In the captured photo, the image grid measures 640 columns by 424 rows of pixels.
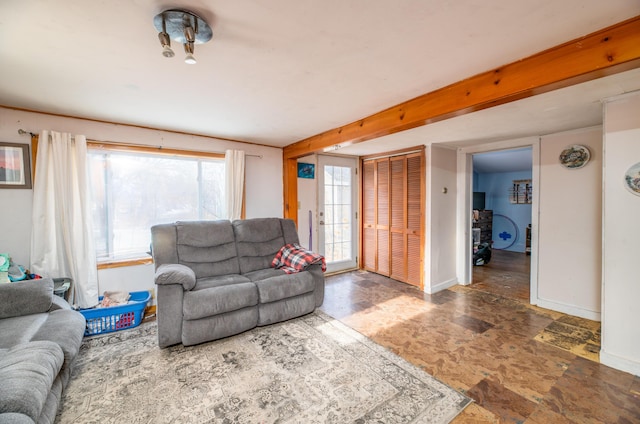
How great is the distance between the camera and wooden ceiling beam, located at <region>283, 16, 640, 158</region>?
1.31 meters

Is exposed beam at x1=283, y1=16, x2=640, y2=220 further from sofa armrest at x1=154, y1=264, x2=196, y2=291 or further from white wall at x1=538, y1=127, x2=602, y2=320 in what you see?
sofa armrest at x1=154, y1=264, x2=196, y2=291

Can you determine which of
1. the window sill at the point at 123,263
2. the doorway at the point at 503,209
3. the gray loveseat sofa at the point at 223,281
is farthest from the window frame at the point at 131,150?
the doorway at the point at 503,209

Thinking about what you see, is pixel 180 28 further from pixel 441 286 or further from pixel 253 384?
pixel 441 286

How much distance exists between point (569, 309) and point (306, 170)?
12.5 ft

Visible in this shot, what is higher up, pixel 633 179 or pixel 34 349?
pixel 633 179

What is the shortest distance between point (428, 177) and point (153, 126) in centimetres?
357

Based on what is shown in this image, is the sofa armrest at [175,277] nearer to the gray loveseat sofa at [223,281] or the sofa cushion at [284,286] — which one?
the gray loveseat sofa at [223,281]

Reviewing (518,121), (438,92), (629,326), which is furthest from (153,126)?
(629,326)

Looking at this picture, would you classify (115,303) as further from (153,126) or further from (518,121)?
(518,121)

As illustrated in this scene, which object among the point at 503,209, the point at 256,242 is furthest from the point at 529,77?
the point at 503,209

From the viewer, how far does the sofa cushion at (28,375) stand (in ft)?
3.68

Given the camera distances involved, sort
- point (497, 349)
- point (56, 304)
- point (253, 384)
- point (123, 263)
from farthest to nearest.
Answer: point (123, 263) → point (497, 349) → point (56, 304) → point (253, 384)

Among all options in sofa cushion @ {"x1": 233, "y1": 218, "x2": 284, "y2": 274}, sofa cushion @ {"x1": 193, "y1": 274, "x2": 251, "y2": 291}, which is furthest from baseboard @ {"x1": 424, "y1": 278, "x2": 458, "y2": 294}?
sofa cushion @ {"x1": 193, "y1": 274, "x2": 251, "y2": 291}

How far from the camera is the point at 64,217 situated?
270 centimetres
